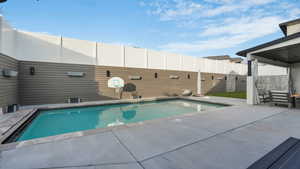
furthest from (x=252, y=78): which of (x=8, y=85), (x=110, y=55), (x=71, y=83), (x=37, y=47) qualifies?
A: (x=37, y=47)

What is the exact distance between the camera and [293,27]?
8922 millimetres

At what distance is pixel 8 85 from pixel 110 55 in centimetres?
517

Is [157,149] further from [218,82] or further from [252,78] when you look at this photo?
[218,82]

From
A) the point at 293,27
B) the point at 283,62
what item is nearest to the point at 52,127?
the point at 283,62

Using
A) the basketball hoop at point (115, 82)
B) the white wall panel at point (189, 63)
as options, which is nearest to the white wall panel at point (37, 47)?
the basketball hoop at point (115, 82)

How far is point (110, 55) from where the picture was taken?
882 centimetres

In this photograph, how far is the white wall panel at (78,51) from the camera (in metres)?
7.43

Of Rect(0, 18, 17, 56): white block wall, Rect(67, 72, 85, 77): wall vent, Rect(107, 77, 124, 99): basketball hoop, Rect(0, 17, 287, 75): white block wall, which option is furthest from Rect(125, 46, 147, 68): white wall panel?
Rect(0, 18, 17, 56): white block wall

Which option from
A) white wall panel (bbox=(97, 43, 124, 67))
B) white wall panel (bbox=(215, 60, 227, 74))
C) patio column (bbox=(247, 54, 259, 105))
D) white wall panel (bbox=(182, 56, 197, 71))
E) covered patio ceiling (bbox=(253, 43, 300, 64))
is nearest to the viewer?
covered patio ceiling (bbox=(253, 43, 300, 64))

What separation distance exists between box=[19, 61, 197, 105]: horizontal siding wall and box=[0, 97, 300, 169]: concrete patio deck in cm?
590

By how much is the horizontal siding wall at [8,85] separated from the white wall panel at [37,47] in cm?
68

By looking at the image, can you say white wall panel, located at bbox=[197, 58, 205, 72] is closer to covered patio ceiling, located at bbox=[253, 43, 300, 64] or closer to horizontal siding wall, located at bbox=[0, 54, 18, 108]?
covered patio ceiling, located at bbox=[253, 43, 300, 64]

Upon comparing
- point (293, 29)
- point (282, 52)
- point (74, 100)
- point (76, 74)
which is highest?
point (293, 29)

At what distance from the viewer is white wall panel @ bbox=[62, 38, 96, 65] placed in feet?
24.4
